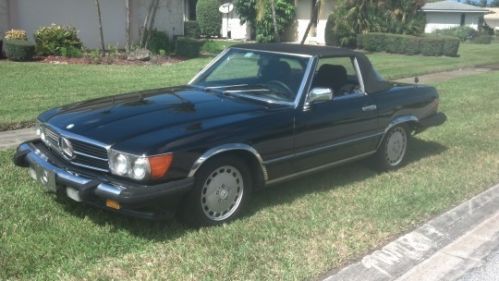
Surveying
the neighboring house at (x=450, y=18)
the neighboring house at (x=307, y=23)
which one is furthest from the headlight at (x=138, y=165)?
the neighboring house at (x=450, y=18)

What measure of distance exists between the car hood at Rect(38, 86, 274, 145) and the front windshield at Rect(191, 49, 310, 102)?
0.24 m

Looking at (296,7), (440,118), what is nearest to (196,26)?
(296,7)

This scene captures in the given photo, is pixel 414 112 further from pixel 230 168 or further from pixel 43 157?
pixel 43 157

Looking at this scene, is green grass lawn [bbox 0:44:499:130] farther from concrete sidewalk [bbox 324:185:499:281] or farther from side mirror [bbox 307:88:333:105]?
concrete sidewalk [bbox 324:185:499:281]

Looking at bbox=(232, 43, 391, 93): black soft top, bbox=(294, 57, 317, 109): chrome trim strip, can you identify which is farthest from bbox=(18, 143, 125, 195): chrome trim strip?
bbox=(232, 43, 391, 93): black soft top

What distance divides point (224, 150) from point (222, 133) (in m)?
0.14

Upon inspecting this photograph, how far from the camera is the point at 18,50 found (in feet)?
53.0

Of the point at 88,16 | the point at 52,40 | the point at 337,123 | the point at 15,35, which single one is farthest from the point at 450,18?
the point at 337,123

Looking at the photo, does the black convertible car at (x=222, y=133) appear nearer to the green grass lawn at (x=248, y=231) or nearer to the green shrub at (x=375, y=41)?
the green grass lawn at (x=248, y=231)

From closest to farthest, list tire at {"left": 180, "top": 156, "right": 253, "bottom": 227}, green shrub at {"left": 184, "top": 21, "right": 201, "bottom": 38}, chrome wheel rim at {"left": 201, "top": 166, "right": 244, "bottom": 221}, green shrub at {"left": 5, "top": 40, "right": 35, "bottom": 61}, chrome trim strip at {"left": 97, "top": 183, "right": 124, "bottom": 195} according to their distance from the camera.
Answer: chrome trim strip at {"left": 97, "top": 183, "right": 124, "bottom": 195} < tire at {"left": 180, "top": 156, "right": 253, "bottom": 227} < chrome wheel rim at {"left": 201, "top": 166, "right": 244, "bottom": 221} < green shrub at {"left": 5, "top": 40, "right": 35, "bottom": 61} < green shrub at {"left": 184, "top": 21, "right": 201, "bottom": 38}

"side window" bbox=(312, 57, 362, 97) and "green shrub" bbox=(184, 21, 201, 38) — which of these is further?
"green shrub" bbox=(184, 21, 201, 38)

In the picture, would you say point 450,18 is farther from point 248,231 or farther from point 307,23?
point 248,231

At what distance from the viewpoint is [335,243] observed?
14.6 ft

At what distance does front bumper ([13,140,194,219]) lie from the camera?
13.2 ft
